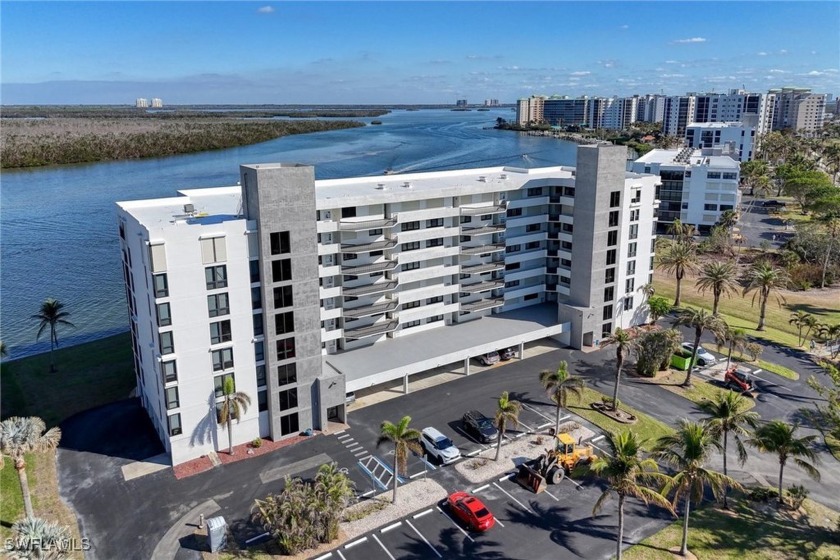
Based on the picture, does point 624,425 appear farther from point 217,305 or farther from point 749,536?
point 217,305

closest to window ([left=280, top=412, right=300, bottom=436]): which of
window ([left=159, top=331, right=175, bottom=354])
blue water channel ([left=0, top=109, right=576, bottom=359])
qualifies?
window ([left=159, top=331, right=175, bottom=354])

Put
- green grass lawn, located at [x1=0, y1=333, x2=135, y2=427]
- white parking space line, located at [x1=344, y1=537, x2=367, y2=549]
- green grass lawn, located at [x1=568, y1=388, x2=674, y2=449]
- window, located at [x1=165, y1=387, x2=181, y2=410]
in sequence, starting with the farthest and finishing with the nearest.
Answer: green grass lawn, located at [x1=0, y1=333, x2=135, y2=427]
green grass lawn, located at [x1=568, y1=388, x2=674, y2=449]
window, located at [x1=165, y1=387, x2=181, y2=410]
white parking space line, located at [x1=344, y1=537, x2=367, y2=549]

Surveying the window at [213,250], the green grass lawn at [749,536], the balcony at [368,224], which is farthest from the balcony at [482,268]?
the green grass lawn at [749,536]

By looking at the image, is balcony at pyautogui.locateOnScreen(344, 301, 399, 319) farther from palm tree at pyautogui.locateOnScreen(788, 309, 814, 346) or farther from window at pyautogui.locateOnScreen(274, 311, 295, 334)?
palm tree at pyautogui.locateOnScreen(788, 309, 814, 346)

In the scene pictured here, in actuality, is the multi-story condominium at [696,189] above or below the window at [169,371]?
above

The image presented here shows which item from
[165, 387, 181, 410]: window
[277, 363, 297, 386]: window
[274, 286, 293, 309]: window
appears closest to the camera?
[165, 387, 181, 410]: window

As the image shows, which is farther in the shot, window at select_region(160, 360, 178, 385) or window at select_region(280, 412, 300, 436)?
window at select_region(280, 412, 300, 436)

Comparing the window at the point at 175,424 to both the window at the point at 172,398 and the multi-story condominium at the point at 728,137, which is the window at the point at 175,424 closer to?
the window at the point at 172,398

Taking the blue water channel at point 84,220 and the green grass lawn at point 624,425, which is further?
the blue water channel at point 84,220
